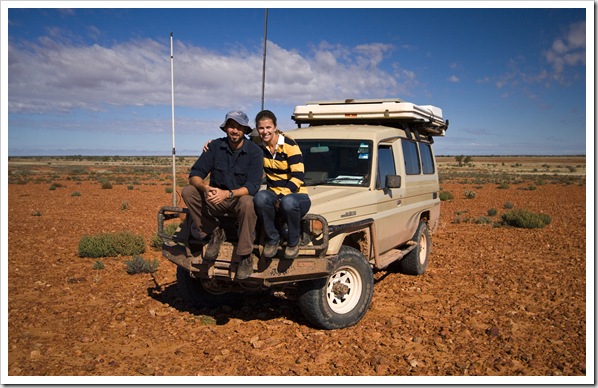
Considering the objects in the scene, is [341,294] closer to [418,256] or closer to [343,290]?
[343,290]

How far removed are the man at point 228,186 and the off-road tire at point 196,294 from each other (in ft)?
3.66

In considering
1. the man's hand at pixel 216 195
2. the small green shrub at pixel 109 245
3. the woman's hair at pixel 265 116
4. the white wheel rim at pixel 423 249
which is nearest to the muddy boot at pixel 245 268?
the man's hand at pixel 216 195

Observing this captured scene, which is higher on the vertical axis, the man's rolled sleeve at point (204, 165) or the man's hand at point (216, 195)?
the man's rolled sleeve at point (204, 165)

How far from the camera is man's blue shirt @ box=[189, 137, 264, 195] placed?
15.1ft

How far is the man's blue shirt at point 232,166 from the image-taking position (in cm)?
459

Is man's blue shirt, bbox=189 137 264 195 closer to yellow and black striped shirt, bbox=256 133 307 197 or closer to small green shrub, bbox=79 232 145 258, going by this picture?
yellow and black striped shirt, bbox=256 133 307 197

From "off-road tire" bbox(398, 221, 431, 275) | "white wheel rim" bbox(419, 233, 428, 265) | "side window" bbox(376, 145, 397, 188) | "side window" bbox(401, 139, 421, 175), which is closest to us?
"side window" bbox(376, 145, 397, 188)

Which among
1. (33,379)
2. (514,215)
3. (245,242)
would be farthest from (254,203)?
(514,215)

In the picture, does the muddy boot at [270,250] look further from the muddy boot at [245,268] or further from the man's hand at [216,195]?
the man's hand at [216,195]

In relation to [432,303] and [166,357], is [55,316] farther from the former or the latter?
[432,303]

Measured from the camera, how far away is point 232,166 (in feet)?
15.2

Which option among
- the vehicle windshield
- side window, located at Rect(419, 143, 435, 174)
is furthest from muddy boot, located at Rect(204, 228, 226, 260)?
side window, located at Rect(419, 143, 435, 174)

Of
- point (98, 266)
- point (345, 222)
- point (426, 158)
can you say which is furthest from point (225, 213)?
point (426, 158)

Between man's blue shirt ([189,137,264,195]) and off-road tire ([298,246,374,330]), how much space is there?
1.19m
